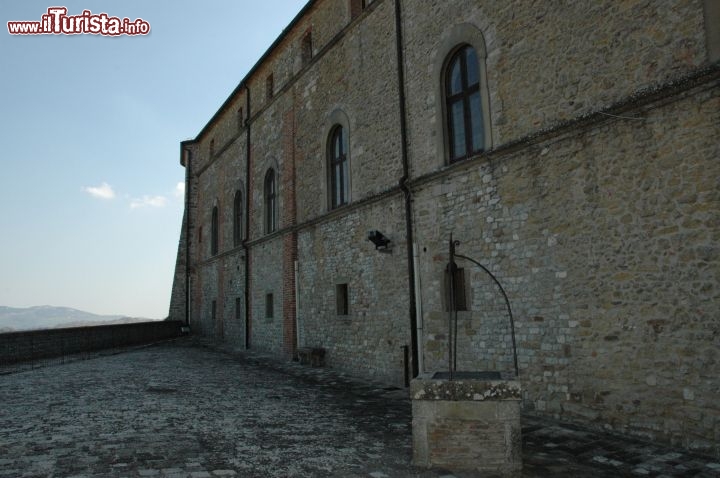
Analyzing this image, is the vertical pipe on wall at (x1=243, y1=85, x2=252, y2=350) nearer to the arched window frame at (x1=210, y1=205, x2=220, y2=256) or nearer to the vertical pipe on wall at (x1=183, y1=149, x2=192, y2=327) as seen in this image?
the arched window frame at (x1=210, y1=205, x2=220, y2=256)

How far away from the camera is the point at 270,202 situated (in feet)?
59.7

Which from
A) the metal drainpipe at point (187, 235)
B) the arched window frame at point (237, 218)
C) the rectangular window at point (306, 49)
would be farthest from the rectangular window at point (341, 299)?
the metal drainpipe at point (187, 235)

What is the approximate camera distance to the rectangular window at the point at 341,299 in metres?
12.9

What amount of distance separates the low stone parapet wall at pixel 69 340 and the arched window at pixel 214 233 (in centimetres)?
464

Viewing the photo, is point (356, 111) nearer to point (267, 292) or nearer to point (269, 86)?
point (269, 86)

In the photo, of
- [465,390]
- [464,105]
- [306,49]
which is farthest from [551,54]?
[306,49]

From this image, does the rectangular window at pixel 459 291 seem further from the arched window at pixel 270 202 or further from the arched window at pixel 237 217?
the arched window at pixel 237 217

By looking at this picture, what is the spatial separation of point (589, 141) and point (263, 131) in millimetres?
13611

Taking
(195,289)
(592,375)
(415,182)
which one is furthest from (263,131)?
(592,375)

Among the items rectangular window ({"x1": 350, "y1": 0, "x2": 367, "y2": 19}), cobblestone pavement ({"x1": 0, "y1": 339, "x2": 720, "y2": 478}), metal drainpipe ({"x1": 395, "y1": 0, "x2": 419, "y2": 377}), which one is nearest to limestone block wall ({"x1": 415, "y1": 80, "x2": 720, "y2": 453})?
cobblestone pavement ({"x1": 0, "y1": 339, "x2": 720, "y2": 478})

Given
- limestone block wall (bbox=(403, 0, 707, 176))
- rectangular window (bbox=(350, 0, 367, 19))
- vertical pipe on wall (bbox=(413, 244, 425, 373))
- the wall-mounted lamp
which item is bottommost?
vertical pipe on wall (bbox=(413, 244, 425, 373))

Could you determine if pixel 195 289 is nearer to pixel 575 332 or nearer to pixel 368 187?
pixel 368 187

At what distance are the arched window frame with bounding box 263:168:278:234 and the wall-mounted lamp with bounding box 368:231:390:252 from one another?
7.24 metres

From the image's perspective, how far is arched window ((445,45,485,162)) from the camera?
9.21 metres
